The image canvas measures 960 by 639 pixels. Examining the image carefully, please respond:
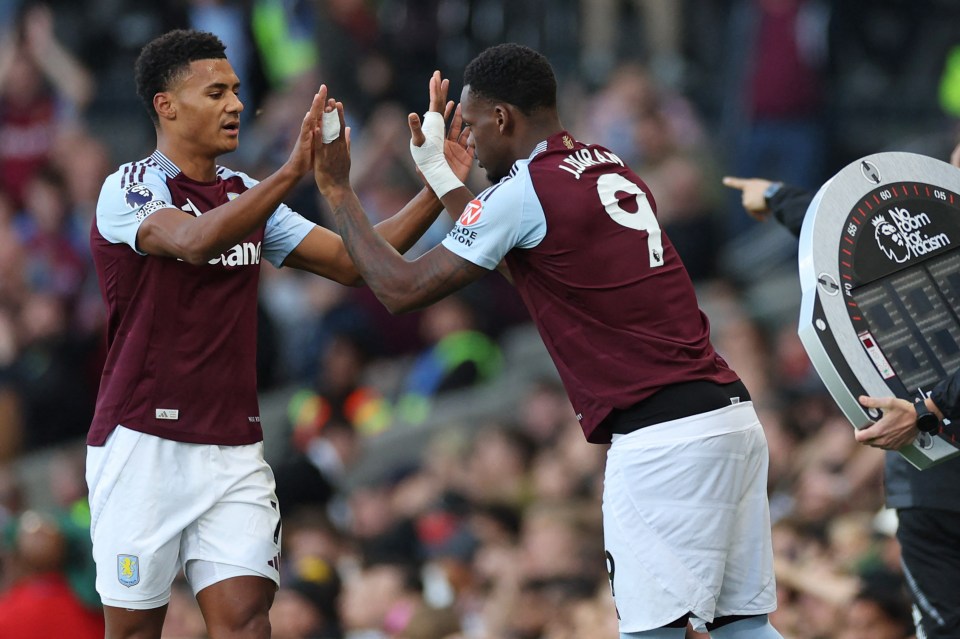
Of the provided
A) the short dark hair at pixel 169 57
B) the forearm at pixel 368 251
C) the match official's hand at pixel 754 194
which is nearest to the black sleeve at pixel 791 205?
the match official's hand at pixel 754 194

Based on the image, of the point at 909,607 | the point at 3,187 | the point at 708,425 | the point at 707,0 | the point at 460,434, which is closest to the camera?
the point at 708,425

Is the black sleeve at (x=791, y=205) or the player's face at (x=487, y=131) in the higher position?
the player's face at (x=487, y=131)

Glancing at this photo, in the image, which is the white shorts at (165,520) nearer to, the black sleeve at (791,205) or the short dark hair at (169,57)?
the short dark hair at (169,57)

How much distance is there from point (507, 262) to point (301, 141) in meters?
0.77

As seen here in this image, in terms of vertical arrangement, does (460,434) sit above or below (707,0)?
below

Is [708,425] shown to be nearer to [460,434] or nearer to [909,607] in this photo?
[909,607]

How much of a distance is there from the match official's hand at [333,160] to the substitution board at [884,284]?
1517mm

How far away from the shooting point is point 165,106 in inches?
197

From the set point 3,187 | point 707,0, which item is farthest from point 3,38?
point 707,0

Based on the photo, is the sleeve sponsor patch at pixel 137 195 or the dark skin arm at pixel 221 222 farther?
the sleeve sponsor patch at pixel 137 195

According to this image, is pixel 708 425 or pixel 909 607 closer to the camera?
pixel 708 425

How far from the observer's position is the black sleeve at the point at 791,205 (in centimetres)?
584

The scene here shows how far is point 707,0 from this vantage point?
1193 cm

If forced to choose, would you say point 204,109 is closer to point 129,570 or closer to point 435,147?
point 435,147
